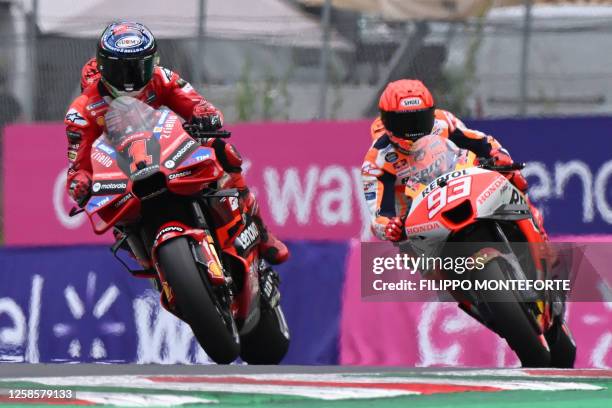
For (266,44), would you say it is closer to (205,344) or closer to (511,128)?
(511,128)

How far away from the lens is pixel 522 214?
795cm

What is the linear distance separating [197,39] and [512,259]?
6.73 meters

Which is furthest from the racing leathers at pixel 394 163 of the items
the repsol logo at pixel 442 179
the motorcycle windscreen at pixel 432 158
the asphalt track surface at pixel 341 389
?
the asphalt track surface at pixel 341 389

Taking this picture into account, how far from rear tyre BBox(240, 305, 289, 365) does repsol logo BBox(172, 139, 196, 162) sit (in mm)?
1256

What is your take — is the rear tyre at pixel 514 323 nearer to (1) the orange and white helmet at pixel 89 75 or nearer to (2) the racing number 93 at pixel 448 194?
(2) the racing number 93 at pixel 448 194

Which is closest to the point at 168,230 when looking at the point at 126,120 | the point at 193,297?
the point at 193,297

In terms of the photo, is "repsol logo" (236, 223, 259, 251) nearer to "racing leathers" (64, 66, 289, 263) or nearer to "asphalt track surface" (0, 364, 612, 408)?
"racing leathers" (64, 66, 289, 263)

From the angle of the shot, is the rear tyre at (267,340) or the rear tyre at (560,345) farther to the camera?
the rear tyre at (267,340)

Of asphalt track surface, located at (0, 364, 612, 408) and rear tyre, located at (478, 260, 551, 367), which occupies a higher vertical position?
asphalt track surface, located at (0, 364, 612, 408)

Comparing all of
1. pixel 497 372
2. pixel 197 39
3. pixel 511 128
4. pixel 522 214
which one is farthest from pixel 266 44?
pixel 497 372

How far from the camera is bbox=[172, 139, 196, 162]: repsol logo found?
26.0ft

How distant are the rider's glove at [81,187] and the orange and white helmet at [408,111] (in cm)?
180

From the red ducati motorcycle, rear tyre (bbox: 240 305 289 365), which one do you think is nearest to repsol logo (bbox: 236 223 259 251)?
the red ducati motorcycle

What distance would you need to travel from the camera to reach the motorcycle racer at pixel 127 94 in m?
8.23
